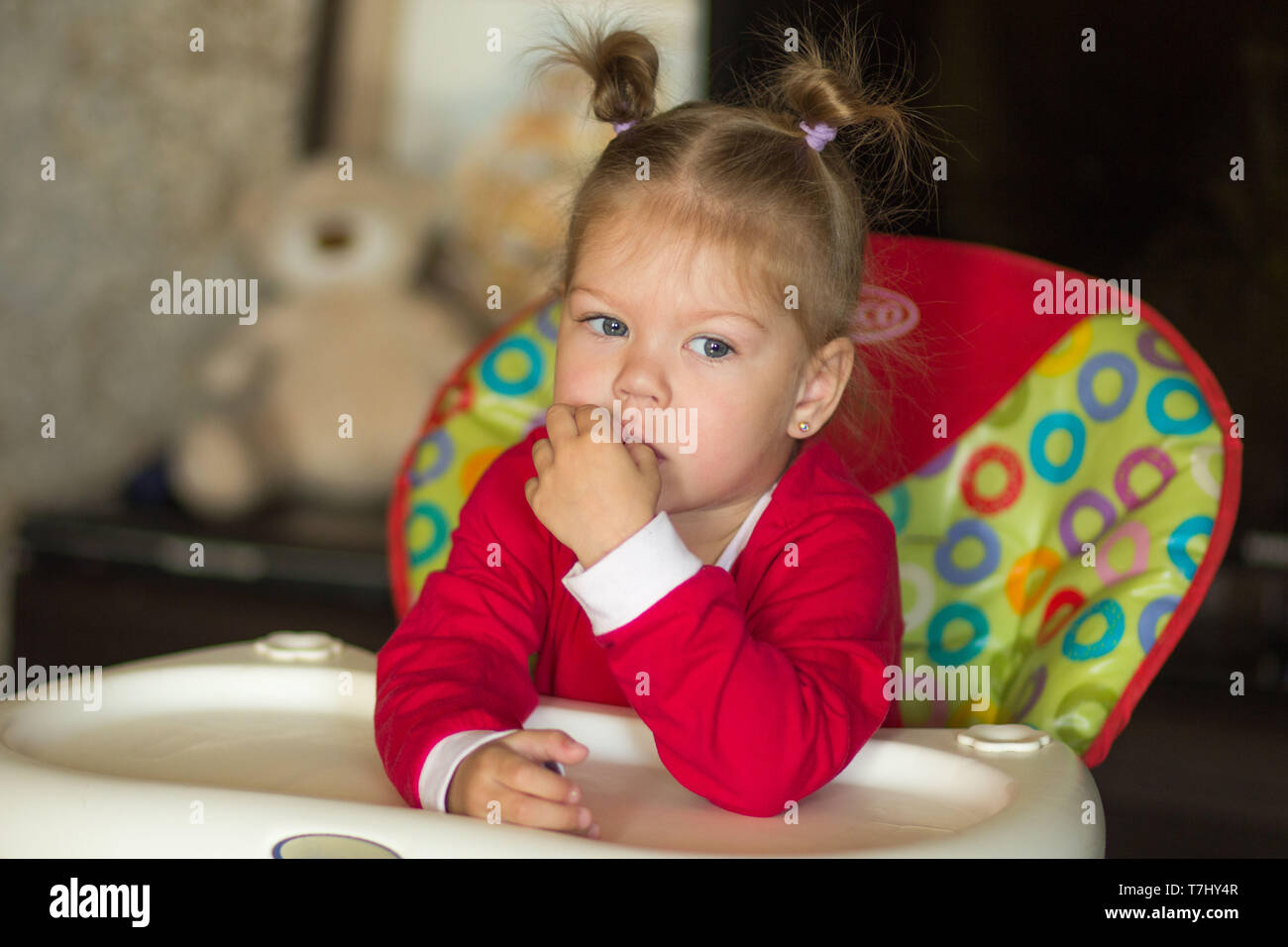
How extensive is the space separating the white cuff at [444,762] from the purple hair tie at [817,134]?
0.39m

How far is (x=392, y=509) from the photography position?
40.6 inches

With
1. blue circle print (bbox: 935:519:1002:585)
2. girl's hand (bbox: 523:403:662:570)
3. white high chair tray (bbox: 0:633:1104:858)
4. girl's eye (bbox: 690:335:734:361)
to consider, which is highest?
girl's eye (bbox: 690:335:734:361)

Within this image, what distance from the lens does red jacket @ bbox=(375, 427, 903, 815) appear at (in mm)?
641

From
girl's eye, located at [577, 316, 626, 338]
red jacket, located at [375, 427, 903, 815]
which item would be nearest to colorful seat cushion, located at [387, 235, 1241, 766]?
red jacket, located at [375, 427, 903, 815]

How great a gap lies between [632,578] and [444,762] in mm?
120

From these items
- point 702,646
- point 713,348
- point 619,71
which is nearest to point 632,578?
point 702,646

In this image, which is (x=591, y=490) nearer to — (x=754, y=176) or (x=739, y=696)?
(x=739, y=696)

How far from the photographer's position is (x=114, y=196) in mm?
1972

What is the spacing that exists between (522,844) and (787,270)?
1.22 ft

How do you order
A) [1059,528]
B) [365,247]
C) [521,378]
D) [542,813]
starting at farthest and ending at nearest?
1. [365,247]
2. [521,378]
3. [1059,528]
4. [542,813]

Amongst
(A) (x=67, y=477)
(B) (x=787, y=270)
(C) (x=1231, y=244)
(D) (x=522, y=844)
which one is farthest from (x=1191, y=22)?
(A) (x=67, y=477)

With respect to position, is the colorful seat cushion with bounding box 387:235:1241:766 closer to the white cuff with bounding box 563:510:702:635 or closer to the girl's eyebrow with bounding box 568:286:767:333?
the girl's eyebrow with bounding box 568:286:767:333

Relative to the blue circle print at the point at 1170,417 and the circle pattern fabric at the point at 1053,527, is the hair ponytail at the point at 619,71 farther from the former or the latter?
the blue circle print at the point at 1170,417
